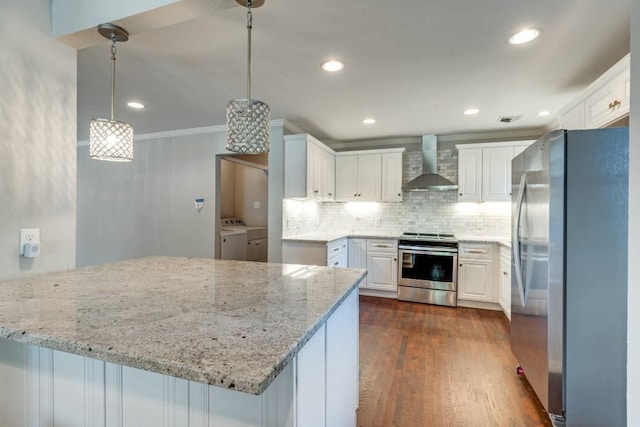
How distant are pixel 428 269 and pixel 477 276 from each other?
58 centimetres

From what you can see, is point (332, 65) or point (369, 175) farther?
point (369, 175)

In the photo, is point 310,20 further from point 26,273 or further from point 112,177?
point 112,177

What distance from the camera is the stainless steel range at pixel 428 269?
394cm

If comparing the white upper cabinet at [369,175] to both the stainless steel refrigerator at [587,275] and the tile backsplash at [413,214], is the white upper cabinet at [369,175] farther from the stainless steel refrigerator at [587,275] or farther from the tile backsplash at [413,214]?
the stainless steel refrigerator at [587,275]

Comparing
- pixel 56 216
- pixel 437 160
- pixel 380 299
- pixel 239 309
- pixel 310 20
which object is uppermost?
pixel 310 20

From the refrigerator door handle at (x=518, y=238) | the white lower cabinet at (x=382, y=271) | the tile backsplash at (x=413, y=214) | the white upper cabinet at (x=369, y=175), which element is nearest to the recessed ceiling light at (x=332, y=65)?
the refrigerator door handle at (x=518, y=238)

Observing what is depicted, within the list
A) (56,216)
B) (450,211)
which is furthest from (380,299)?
(56,216)

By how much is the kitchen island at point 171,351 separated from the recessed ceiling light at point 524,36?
1.82 meters

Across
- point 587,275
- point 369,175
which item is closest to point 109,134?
point 587,275

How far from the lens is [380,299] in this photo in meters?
4.26

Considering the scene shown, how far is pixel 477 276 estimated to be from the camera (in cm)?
383

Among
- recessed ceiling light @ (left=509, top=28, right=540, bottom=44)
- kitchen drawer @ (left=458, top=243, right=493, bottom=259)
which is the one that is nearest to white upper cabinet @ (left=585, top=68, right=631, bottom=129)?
recessed ceiling light @ (left=509, top=28, right=540, bottom=44)

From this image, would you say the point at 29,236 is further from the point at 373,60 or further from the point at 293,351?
the point at 373,60

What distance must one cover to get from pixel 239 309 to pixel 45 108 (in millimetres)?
1470
